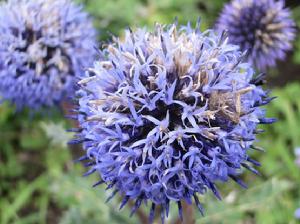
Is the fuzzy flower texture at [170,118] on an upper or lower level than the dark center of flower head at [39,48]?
lower

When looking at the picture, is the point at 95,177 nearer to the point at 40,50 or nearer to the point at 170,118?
the point at 40,50

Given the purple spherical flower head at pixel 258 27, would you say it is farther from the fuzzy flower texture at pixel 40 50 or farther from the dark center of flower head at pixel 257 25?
the fuzzy flower texture at pixel 40 50

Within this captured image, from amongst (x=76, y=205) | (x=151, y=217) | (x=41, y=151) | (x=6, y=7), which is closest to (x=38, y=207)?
(x=41, y=151)

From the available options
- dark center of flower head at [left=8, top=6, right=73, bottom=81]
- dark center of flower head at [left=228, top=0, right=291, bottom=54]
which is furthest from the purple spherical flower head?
dark center of flower head at [left=8, top=6, right=73, bottom=81]

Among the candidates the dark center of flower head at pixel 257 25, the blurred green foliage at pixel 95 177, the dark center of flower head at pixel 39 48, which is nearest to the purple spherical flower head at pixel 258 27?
the dark center of flower head at pixel 257 25

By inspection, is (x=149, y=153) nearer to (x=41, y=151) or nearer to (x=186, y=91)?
(x=186, y=91)
